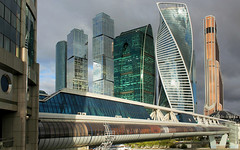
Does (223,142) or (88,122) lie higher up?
(88,122)

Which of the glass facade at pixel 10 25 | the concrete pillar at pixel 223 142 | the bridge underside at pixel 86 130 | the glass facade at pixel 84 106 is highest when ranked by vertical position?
the glass facade at pixel 10 25

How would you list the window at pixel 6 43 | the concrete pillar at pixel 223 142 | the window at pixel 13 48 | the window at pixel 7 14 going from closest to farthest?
the window at pixel 6 43 < the window at pixel 7 14 < the window at pixel 13 48 < the concrete pillar at pixel 223 142

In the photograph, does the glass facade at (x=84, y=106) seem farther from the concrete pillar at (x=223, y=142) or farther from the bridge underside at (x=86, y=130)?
the concrete pillar at (x=223, y=142)

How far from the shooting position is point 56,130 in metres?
41.8

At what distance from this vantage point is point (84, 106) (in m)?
56.4

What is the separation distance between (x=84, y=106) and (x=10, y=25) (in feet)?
100

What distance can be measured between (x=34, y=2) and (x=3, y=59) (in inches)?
541

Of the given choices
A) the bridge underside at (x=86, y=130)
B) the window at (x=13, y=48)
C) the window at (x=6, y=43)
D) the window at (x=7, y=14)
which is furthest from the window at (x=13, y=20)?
the bridge underside at (x=86, y=130)

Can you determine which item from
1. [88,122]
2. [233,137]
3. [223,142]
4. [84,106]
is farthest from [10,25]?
[223,142]

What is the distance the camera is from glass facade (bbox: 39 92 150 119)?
160 ft

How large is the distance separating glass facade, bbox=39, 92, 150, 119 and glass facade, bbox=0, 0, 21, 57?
19.5 meters

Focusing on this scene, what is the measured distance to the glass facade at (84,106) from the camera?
48.9m

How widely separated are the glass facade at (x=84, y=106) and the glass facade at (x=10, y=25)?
64.1 ft

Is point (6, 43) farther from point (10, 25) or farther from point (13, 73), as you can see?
point (13, 73)
